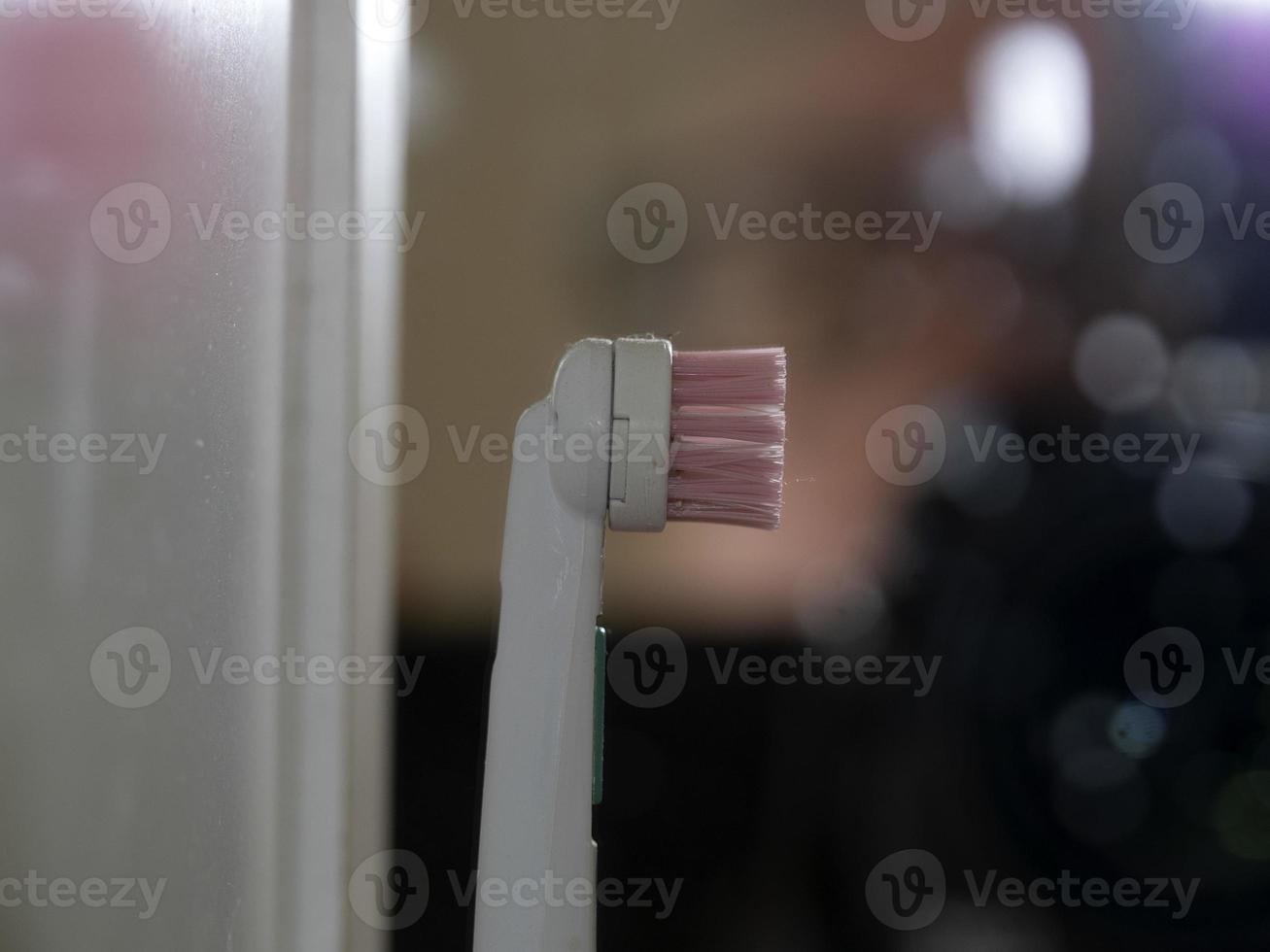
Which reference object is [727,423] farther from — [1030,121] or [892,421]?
[1030,121]

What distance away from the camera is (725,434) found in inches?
17.6

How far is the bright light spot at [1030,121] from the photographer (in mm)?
923

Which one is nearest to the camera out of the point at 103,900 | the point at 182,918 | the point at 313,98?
the point at 103,900

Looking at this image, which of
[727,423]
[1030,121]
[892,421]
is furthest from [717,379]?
[1030,121]

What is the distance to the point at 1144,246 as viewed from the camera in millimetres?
932

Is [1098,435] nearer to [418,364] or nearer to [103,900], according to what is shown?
[418,364]

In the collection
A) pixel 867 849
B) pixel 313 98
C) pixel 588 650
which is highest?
pixel 313 98

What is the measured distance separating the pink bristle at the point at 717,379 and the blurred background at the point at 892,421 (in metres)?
0.45

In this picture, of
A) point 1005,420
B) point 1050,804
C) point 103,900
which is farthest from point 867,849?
point 103,900

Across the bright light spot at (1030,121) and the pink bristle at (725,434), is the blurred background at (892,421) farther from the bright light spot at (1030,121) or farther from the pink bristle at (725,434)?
the pink bristle at (725,434)

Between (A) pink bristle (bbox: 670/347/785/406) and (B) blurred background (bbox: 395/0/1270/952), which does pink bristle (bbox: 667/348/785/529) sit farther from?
(B) blurred background (bbox: 395/0/1270/952)

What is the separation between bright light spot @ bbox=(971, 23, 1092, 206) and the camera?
36.4 inches

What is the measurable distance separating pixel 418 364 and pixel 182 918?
542 millimetres

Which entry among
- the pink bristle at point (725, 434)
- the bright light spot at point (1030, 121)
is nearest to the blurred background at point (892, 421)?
the bright light spot at point (1030, 121)
